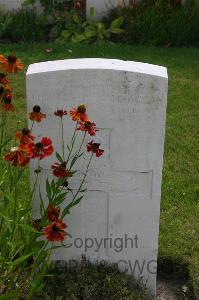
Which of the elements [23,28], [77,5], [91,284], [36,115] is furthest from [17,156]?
[77,5]

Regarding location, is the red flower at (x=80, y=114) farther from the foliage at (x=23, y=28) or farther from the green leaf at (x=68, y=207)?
the foliage at (x=23, y=28)

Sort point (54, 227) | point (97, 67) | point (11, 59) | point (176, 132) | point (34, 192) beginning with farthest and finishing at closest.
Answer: point (176, 132), point (34, 192), point (97, 67), point (11, 59), point (54, 227)

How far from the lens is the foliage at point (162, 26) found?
22.8 feet

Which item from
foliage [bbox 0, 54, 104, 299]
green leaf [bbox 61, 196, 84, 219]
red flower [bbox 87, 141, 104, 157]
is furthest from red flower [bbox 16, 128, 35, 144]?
green leaf [bbox 61, 196, 84, 219]

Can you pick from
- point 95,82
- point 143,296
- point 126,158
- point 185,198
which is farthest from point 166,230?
point 95,82

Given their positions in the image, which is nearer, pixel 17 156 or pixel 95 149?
pixel 17 156

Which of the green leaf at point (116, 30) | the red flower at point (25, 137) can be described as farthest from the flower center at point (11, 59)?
the green leaf at point (116, 30)

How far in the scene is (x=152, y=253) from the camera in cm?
300

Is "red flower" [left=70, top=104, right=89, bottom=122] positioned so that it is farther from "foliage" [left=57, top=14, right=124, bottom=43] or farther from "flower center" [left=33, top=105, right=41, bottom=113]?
"foliage" [left=57, top=14, right=124, bottom=43]

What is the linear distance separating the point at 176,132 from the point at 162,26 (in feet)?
7.83

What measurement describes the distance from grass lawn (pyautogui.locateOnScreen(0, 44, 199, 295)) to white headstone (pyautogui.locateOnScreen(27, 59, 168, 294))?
1.47ft

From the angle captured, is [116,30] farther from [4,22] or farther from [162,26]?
[4,22]

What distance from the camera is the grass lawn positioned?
137 inches

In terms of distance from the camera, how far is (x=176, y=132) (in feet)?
16.1
